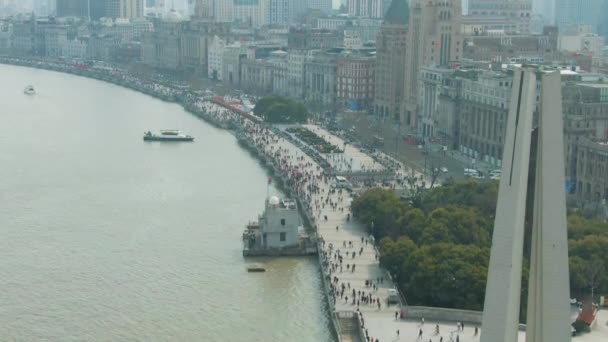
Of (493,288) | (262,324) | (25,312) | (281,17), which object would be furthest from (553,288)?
(281,17)

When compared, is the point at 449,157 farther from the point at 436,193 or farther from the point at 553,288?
the point at 553,288

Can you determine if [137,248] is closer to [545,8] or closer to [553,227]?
[553,227]

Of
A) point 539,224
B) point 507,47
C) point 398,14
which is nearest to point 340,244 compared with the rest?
point 539,224

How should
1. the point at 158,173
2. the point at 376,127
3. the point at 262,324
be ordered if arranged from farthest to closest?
1. the point at 376,127
2. the point at 158,173
3. the point at 262,324

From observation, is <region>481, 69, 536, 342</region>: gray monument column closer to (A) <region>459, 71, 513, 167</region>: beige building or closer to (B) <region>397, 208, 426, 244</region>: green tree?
(B) <region>397, 208, 426, 244</region>: green tree

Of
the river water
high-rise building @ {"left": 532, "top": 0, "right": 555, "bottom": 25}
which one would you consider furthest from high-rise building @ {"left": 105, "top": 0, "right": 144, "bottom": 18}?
the river water

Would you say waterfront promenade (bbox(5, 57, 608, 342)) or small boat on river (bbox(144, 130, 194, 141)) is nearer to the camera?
waterfront promenade (bbox(5, 57, 608, 342))
